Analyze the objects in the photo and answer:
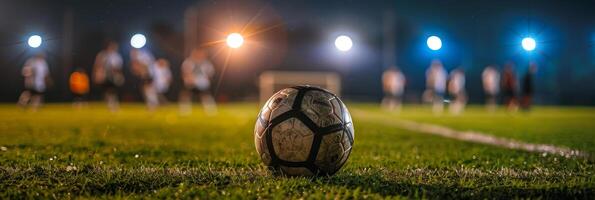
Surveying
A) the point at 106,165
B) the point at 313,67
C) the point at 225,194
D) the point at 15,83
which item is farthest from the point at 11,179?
the point at 313,67

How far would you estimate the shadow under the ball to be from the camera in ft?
13.4

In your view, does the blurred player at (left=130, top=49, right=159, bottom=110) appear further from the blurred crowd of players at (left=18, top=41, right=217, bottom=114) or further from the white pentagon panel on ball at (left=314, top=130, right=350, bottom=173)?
the white pentagon panel on ball at (left=314, top=130, right=350, bottom=173)

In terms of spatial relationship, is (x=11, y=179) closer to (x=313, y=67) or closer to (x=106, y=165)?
(x=106, y=165)

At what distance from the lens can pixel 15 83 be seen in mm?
33656

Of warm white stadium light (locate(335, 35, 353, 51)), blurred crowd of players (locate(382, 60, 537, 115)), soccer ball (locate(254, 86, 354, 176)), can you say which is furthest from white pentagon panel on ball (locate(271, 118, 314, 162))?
warm white stadium light (locate(335, 35, 353, 51))

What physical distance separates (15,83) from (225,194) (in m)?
33.8

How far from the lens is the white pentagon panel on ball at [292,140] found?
4.50 m

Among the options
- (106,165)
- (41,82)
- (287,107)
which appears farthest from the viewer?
(41,82)

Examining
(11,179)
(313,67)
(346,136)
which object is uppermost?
(313,67)

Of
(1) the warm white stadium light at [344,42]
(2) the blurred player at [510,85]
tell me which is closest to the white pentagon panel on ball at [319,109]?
(2) the blurred player at [510,85]

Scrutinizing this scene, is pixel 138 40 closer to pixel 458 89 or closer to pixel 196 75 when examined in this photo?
pixel 196 75

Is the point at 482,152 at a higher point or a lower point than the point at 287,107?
lower

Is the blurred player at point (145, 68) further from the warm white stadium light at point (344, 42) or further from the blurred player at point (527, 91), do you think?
the warm white stadium light at point (344, 42)

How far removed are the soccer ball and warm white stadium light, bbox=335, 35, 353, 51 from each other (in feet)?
129
